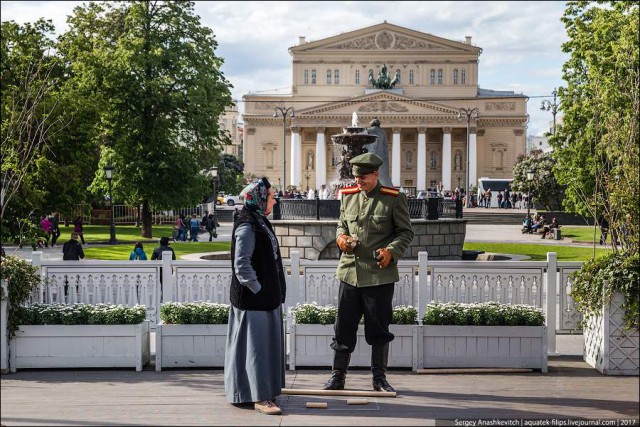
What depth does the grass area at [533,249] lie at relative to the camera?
2991cm

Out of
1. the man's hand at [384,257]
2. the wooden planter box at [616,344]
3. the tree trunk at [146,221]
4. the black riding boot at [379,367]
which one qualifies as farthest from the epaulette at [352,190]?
the tree trunk at [146,221]

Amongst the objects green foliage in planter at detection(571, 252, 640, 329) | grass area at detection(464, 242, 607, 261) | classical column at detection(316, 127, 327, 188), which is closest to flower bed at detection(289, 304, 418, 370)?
green foliage in planter at detection(571, 252, 640, 329)

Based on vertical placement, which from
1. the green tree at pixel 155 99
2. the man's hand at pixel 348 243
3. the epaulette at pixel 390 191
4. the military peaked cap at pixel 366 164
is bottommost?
the man's hand at pixel 348 243

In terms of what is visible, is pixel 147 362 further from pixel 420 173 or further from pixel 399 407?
pixel 420 173

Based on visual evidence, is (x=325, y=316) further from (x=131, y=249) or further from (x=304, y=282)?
(x=131, y=249)

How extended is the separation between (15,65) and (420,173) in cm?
8248

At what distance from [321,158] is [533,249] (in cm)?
7536

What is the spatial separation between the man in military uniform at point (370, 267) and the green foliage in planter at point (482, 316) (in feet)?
4.25

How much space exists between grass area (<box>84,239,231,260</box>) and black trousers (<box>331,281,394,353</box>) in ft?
66.7

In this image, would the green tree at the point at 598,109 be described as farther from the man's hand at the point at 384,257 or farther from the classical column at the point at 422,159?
the classical column at the point at 422,159

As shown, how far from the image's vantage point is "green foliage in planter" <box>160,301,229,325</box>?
379 inches

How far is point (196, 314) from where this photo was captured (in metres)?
9.64

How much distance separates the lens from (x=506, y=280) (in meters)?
10.2

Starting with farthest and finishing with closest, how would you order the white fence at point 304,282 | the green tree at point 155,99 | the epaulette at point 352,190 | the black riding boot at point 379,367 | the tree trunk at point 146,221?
1. the tree trunk at point 146,221
2. the green tree at point 155,99
3. the white fence at point 304,282
4. the epaulette at point 352,190
5. the black riding boot at point 379,367
